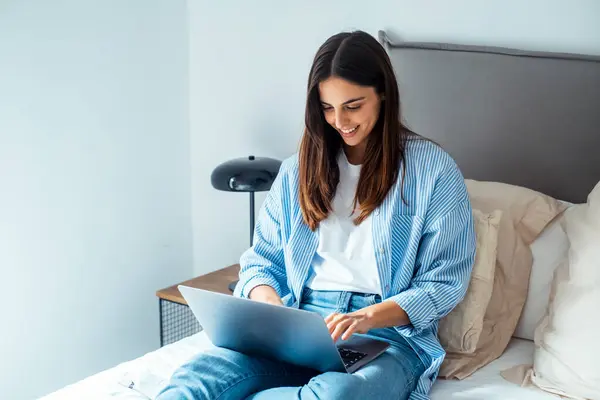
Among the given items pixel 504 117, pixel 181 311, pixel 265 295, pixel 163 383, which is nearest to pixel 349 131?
pixel 265 295

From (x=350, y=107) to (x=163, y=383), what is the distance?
663 mm

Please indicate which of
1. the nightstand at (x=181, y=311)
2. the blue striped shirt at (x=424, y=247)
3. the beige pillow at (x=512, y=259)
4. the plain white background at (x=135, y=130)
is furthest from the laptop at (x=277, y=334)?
the plain white background at (x=135, y=130)

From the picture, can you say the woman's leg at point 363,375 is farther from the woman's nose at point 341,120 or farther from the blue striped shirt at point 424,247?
the woman's nose at point 341,120

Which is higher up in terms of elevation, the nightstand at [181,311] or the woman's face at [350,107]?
the woman's face at [350,107]

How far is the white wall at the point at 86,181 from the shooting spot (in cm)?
211

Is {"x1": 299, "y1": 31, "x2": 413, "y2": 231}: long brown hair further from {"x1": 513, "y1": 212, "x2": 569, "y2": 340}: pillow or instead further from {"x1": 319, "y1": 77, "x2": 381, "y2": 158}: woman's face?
{"x1": 513, "y1": 212, "x2": 569, "y2": 340}: pillow

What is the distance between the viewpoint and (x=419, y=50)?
2010 millimetres

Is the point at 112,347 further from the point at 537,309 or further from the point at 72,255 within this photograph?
the point at 537,309

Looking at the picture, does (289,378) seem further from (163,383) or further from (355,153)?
(355,153)

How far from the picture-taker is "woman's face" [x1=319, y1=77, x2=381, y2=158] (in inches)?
62.3

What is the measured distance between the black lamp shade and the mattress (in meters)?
0.56

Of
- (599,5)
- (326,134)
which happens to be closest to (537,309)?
(326,134)

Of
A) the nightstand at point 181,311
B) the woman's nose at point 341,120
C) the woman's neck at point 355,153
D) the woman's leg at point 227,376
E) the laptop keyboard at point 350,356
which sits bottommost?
the nightstand at point 181,311

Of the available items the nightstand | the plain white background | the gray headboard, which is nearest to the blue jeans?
the gray headboard
